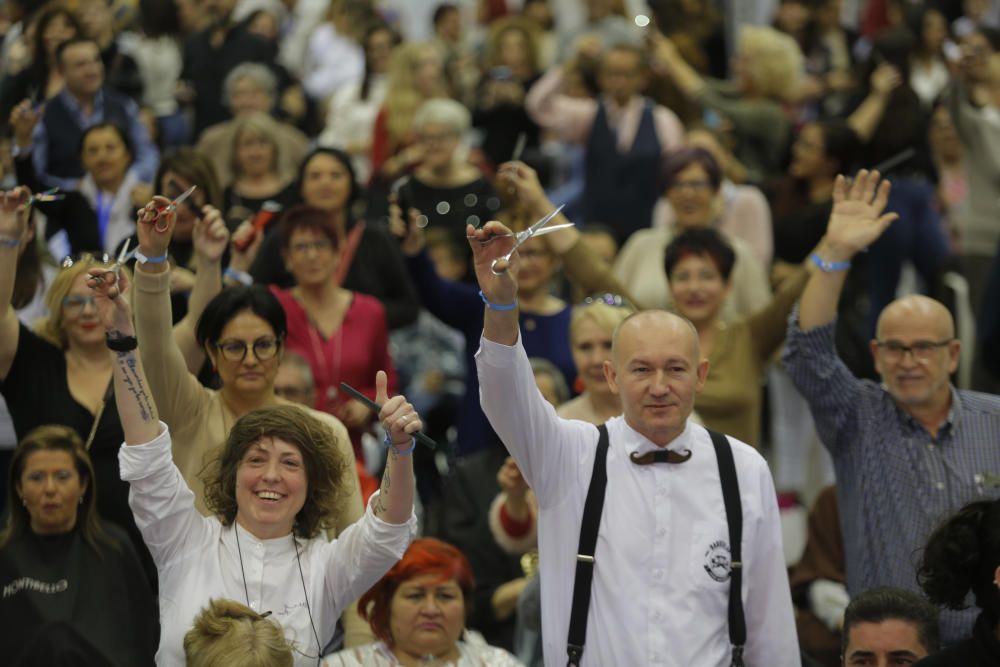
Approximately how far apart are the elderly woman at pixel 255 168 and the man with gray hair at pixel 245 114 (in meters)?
0.57

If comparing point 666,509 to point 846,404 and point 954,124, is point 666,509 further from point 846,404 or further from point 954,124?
point 954,124

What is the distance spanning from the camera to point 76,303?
6254 mm

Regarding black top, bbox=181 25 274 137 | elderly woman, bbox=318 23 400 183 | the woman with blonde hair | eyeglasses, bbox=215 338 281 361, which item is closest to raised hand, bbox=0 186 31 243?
eyeglasses, bbox=215 338 281 361

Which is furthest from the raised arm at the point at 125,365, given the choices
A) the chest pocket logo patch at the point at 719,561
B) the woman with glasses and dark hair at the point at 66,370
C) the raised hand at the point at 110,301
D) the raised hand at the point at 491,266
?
the chest pocket logo patch at the point at 719,561

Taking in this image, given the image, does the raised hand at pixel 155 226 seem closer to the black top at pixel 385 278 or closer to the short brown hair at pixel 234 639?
the short brown hair at pixel 234 639

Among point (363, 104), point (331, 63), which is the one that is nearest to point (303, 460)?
point (363, 104)

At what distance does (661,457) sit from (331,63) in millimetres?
8544

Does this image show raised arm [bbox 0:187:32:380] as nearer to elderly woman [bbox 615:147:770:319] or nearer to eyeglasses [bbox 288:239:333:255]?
eyeglasses [bbox 288:239:333:255]

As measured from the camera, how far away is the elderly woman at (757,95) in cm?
1066

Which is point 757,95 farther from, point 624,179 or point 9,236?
point 9,236

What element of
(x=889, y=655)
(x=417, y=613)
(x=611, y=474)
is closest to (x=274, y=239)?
(x=417, y=613)

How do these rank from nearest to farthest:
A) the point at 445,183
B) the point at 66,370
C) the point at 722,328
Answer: the point at 66,370 < the point at 722,328 < the point at 445,183

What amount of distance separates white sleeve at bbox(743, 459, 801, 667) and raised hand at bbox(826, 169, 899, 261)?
138cm

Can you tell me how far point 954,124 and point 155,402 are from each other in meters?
5.95
